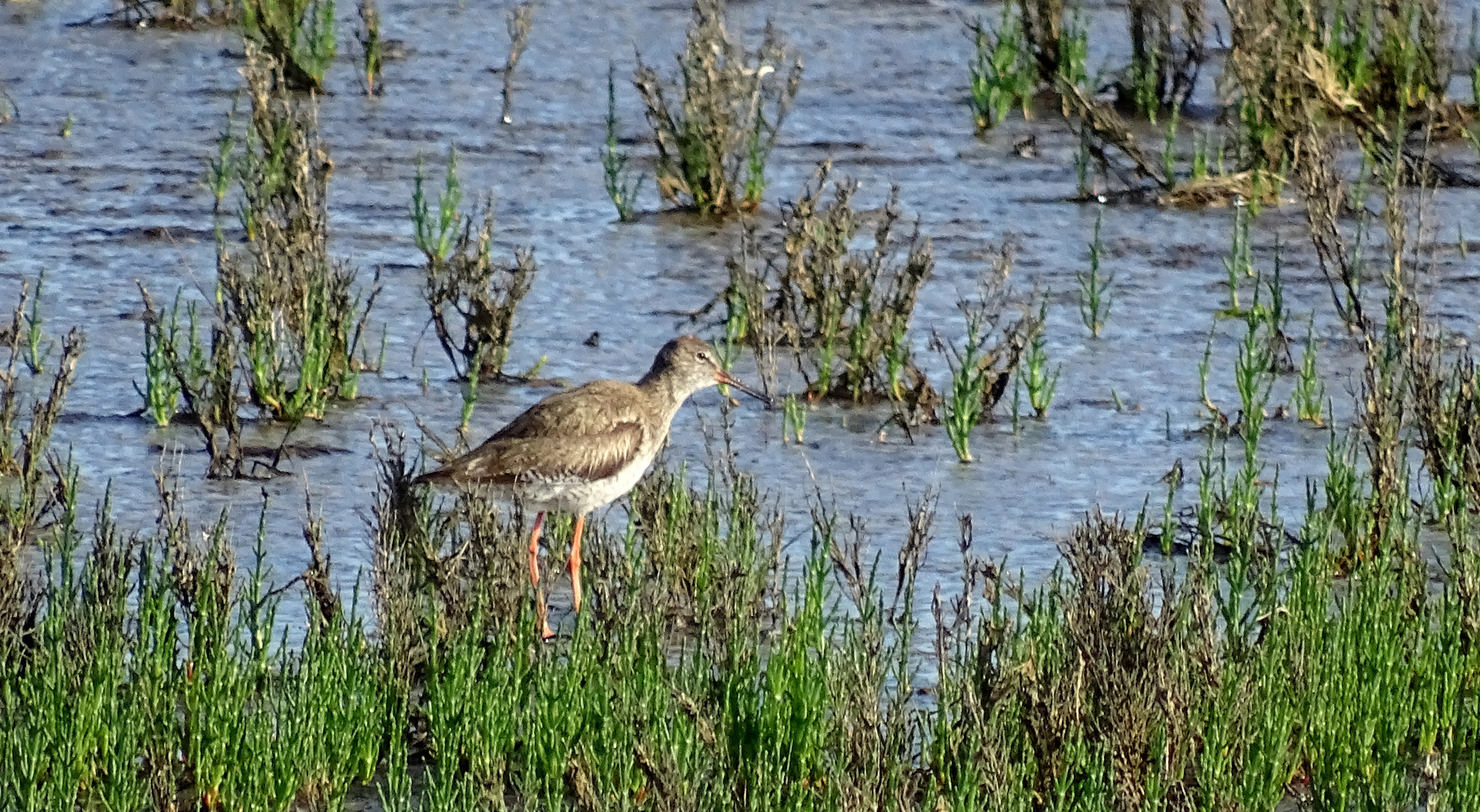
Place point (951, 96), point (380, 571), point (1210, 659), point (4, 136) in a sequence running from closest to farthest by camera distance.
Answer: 1. point (1210, 659)
2. point (380, 571)
3. point (4, 136)
4. point (951, 96)

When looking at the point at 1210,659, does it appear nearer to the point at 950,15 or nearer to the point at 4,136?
the point at 4,136

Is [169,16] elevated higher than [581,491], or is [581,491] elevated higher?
[169,16]

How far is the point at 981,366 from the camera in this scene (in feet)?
29.8

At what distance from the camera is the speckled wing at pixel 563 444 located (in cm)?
751

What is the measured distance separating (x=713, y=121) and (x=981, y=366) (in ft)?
9.75

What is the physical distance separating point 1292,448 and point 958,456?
1210 mm

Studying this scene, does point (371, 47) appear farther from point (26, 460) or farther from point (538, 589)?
point (538, 589)

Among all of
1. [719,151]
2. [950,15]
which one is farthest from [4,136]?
[950,15]

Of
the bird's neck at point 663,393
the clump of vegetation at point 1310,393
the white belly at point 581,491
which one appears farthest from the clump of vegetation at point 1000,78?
the white belly at point 581,491

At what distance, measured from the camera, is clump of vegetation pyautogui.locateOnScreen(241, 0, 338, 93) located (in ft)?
45.6

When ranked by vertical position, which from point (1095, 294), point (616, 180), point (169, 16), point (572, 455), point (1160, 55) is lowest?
point (572, 455)

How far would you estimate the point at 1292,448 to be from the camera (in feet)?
29.1

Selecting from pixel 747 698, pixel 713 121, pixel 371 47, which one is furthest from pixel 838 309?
pixel 371 47

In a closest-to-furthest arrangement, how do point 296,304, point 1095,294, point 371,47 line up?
1. point 296,304
2. point 1095,294
3. point 371,47
